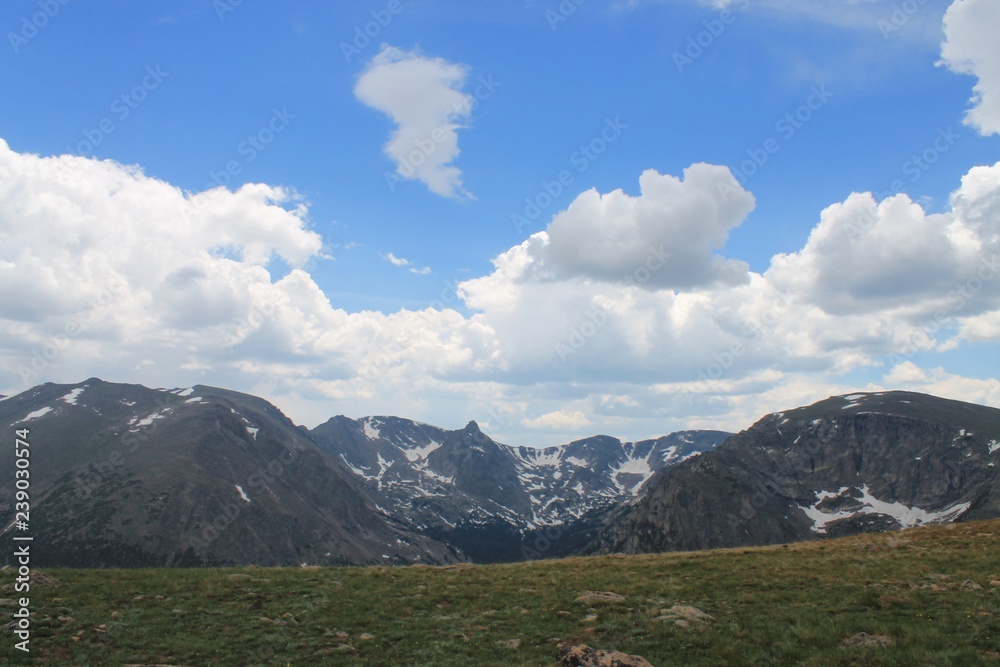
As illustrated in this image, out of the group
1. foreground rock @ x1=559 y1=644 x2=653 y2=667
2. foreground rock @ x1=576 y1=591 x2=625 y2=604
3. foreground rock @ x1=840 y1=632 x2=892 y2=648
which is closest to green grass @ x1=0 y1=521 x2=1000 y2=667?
foreground rock @ x1=840 y1=632 x2=892 y2=648

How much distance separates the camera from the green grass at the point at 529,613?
2039 cm

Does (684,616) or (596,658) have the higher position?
(596,658)

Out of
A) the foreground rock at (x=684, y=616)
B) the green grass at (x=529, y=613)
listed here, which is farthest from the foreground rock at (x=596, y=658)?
the foreground rock at (x=684, y=616)

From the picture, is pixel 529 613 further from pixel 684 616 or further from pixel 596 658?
pixel 596 658

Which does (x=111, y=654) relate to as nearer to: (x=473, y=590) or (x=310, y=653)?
(x=310, y=653)

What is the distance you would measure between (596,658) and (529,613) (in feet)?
25.1

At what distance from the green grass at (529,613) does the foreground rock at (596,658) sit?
1039 millimetres

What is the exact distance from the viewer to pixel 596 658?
19.0 m

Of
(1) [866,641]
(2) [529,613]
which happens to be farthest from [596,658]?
(1) [866,641]

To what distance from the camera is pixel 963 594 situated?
81.7 ft

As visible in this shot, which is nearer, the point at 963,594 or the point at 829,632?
the point at 829,632

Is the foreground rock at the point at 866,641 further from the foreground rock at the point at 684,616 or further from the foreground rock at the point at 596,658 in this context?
the foreground rock at the point at 596,658

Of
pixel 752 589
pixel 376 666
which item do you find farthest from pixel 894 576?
pixel 376 666

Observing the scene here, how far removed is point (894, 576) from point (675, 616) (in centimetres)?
1421
